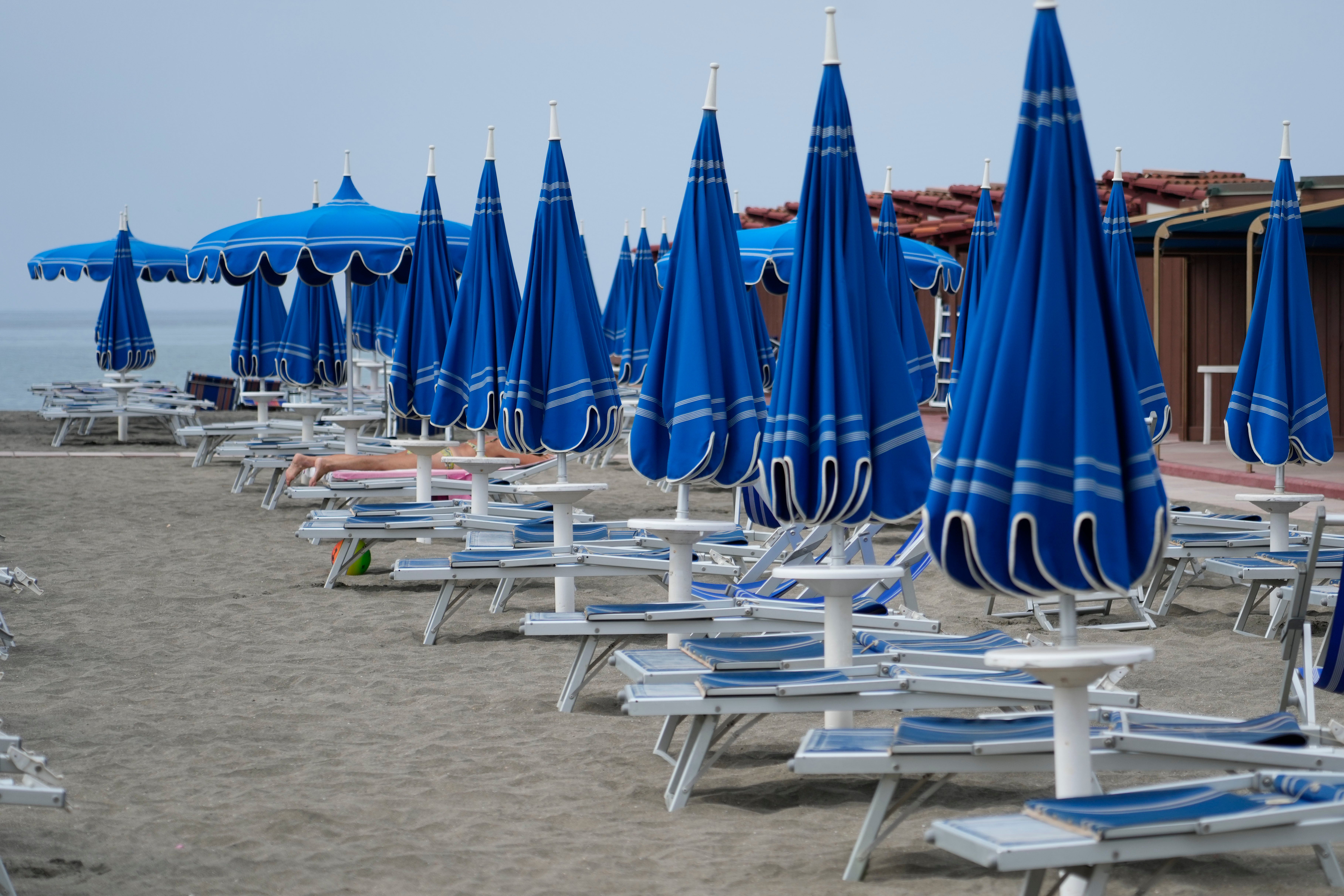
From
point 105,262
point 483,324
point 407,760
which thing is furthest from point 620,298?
point 407,760

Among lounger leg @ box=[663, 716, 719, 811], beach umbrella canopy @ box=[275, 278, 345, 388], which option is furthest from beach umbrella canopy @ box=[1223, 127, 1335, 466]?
beach umbrella canopy @ box=[275, 278, 345, 388]

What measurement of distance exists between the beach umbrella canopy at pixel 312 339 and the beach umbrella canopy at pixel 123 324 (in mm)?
4135

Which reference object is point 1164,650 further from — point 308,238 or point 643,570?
point 308,238

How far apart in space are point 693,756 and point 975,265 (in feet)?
19.9

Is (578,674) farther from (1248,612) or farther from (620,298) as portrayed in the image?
(620,298)

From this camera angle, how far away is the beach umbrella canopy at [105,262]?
18.8 m

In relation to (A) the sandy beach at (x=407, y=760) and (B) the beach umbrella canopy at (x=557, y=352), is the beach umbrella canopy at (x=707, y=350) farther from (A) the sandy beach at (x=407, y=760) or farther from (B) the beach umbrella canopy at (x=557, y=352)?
(B) the beach umbrella canopy at (x=557, y=352)

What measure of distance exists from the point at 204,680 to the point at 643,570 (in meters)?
2.09

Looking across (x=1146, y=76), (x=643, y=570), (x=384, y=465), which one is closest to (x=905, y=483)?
(x=643, y=570)

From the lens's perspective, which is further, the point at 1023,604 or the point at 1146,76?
the point at 1146,76

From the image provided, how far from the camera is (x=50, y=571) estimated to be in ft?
27.7

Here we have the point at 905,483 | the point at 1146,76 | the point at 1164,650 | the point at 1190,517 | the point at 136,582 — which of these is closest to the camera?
the point at 905,483

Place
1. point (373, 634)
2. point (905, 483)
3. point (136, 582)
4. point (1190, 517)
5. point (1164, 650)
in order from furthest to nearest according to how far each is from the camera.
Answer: point (136, 582) → point (1190, 517) → point (373, 634) → point (1164, 650) → point (905, 483)

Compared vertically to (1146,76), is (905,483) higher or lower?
lower
